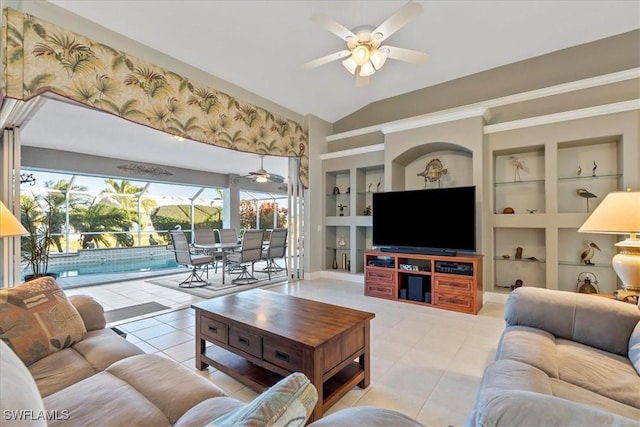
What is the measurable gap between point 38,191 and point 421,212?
8434mm

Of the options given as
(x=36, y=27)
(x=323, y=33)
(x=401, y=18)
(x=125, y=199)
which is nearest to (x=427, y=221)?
(x=401, y=18)

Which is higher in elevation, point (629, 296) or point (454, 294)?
point (629, 296)

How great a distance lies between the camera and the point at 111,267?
25.2 feet

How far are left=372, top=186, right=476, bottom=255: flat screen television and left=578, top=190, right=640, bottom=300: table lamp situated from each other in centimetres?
157

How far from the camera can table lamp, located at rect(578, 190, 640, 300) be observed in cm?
204

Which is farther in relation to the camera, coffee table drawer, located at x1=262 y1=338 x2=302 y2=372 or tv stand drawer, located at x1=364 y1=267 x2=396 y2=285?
tv stand drawer, located at x1=364 y1=267 x2=396 y2=285

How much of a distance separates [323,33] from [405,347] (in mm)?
3594

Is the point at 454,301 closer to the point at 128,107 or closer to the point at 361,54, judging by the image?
the point at 361,54

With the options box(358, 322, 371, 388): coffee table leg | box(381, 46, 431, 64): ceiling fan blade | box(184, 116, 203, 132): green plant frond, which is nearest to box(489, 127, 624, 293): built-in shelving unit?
box(381, 46, 431, 64): ceiling fan blade

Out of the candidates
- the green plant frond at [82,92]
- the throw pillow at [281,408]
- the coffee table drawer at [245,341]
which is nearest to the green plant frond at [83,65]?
the green plant frond at [82,92]

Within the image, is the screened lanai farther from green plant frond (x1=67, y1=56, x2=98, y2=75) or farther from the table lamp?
the table lamp

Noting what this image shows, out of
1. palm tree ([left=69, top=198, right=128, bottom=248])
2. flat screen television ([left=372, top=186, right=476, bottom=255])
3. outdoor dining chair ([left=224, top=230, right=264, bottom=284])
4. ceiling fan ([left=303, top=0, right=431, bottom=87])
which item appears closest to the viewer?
ceiling fan ([left=303, top=0, right=431, bottom=87])

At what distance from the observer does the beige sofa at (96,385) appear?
0.66 m

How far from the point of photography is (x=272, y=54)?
149 inches
